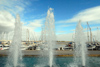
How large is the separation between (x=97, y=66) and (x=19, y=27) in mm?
15873

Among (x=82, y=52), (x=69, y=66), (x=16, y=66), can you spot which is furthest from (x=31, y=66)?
(x=82, y=52)

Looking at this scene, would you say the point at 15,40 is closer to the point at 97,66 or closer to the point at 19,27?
the point at 19,27

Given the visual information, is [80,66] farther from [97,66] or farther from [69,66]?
[97,66]

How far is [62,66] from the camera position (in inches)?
556

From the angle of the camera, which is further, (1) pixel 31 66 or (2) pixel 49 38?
(2) pixel 49 38

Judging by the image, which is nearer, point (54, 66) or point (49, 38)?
point (54, 66)

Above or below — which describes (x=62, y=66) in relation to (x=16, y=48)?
below

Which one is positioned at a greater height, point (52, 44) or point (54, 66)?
point (52, 44)

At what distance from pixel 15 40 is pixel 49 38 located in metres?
6.48

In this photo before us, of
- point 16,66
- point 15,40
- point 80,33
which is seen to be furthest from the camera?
point 80,33

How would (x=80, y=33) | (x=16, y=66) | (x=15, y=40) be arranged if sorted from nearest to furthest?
(x=16, y=66) < (x=15, y=40) < (x=80, y=33)

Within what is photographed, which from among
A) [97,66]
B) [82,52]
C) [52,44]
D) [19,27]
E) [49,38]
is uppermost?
[19,27]

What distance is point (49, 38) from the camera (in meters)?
16.3

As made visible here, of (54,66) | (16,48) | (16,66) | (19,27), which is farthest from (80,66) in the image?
(19,27)
